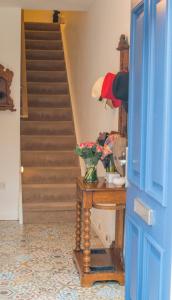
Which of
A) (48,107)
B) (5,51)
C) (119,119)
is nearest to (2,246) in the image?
(119,119)

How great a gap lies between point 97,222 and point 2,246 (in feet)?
3.68

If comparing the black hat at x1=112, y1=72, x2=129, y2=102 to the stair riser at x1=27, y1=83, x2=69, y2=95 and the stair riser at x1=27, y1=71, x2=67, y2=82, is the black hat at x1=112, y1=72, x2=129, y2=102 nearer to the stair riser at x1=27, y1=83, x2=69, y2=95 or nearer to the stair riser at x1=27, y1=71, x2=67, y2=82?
the stair riser at x1=27, y1=83, x2=69, y2=95

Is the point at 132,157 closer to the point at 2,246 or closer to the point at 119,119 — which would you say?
the point at 119,119

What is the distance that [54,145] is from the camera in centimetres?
693

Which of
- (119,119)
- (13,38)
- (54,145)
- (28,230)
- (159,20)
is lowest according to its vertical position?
(28,230)

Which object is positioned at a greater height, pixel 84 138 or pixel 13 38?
pixel 13 38

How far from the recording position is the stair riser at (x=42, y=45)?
28.0 feet

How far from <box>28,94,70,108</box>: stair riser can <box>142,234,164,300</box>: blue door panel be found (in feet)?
→ 18.0

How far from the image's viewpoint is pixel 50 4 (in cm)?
554

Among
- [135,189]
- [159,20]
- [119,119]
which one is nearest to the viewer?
[159,20]

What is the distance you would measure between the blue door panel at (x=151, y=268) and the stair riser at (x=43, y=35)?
6.95m

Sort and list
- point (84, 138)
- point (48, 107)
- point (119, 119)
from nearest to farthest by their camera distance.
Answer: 1. point (119, 119)
2. point (84, 138)
3. point (48, 107)

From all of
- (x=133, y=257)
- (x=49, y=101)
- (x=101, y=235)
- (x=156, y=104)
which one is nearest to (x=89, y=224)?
(x=133, y=257)

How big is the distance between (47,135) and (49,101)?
75 centimetres
